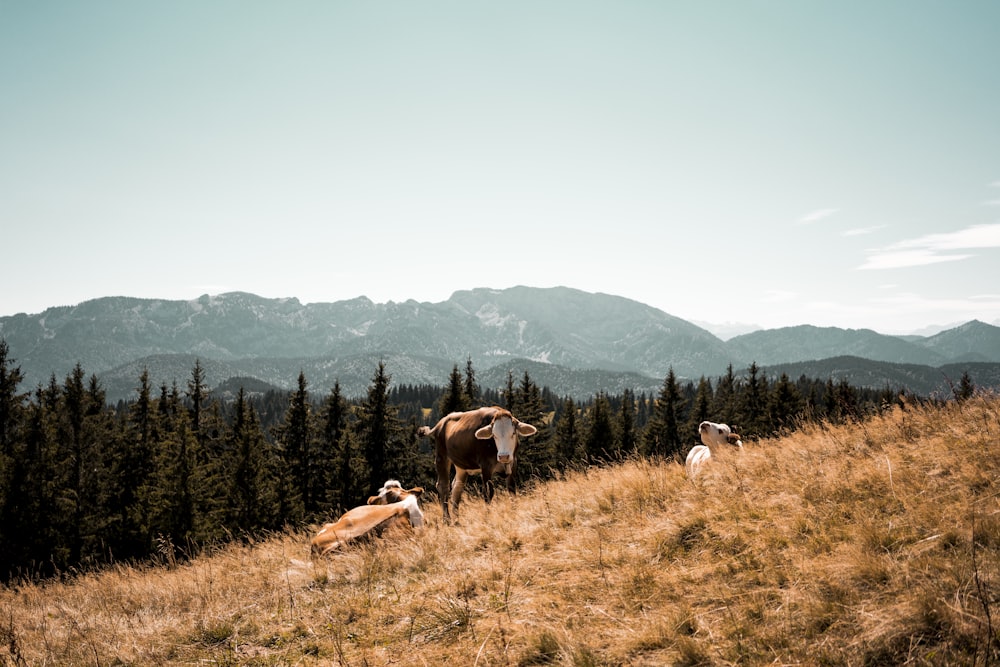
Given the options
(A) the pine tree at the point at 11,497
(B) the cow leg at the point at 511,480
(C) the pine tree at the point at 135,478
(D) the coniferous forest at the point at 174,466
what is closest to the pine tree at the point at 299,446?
(D) the coniferous forest at the point at 174,466

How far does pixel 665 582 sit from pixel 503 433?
6232mm

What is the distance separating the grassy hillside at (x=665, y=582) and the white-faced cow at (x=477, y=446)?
1.99 m

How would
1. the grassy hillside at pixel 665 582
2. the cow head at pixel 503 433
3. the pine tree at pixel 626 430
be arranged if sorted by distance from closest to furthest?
1. the grassy hillside at pixel 665 582
2. the cow head at pixel 503 433
3. the pine tree at pixel 626 430

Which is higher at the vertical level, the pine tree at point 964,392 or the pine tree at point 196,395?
the pine tree at point 964,392

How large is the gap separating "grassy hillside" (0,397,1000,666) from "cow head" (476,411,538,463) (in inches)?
65.7

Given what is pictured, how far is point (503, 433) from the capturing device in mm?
11102

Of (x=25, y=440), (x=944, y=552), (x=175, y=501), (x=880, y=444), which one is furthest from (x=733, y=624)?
(x=25, y=440)

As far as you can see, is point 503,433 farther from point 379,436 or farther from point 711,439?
point 379,436

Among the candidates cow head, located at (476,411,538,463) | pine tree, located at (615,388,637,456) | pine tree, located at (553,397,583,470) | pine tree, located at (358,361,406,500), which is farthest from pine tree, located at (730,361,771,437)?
cow head, located at (476,411,538,463)

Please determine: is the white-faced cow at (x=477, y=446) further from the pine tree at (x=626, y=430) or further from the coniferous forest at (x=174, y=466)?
the pine tree at (x=626, y=430)

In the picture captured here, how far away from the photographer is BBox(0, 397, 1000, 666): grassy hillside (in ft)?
12.7

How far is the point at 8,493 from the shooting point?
3275 cm

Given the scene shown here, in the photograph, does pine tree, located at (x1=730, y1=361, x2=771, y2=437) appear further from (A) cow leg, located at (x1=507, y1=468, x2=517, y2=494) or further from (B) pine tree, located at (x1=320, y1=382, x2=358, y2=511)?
(A) cow leg, located at (x1=507, y1=468, x2=517, y2=494)

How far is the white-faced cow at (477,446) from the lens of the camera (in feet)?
36.6
